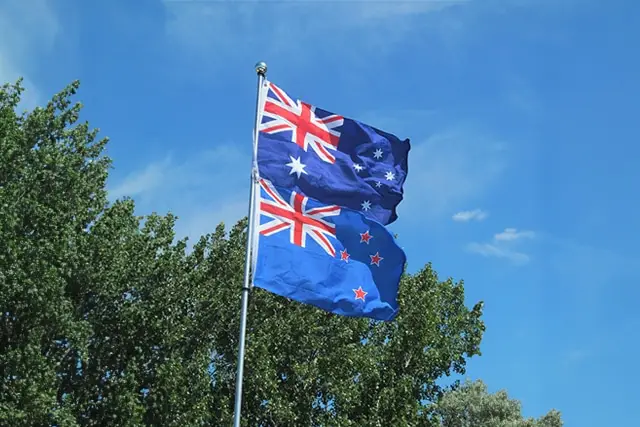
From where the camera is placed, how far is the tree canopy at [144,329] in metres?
20.3

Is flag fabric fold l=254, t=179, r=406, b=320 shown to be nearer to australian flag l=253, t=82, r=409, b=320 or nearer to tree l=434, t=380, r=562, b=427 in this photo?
australian flag l=253, t=82, r=409, b=320

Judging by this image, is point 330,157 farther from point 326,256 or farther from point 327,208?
point 326,256

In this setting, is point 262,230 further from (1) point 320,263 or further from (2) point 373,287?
(2) point 373,287

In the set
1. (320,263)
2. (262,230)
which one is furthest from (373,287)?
(262,230)

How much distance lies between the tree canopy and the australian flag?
33.5 ft

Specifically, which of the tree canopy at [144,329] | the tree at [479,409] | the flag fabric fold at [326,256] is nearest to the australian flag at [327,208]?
the flag fabric fold at [326,256]

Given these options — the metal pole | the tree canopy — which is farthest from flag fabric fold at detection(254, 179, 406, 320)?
the tree canopy

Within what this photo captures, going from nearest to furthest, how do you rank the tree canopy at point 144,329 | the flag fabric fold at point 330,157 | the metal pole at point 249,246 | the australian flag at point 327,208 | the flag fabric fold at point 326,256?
the metal pole at point 249,246
the flag fabric fold at point 326,256
the australian flag at point 327,208
the flag fabric fold at point 330,157
the tree canopy at point 144,329

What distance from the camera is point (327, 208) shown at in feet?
41.8

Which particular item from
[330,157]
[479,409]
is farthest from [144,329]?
[479,409]

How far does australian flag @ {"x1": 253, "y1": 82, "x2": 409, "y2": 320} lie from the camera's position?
1188cm

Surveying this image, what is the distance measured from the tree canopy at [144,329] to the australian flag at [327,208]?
10.2m

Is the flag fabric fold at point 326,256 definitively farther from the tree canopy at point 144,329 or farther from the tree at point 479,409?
the tree at point 479,409

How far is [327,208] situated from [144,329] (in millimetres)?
12530
